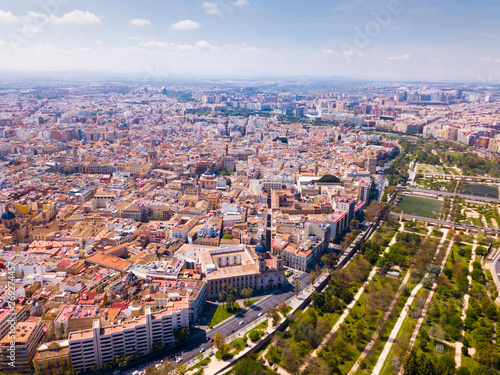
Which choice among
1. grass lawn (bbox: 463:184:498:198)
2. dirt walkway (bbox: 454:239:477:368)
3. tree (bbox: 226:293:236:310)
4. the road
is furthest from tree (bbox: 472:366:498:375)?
grass lawn (bbox: 463:184:498:198)

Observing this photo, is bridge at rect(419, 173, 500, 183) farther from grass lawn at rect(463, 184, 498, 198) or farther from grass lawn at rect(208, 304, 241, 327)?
grass lawn at rect(208, 304, 241, 327)

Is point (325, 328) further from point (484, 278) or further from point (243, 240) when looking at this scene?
point (484, 278)

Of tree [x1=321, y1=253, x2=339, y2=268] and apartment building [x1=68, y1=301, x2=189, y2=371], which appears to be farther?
tree [x1=321, y1=253, x2=339, y2=268]

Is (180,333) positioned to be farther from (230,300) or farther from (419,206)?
(419,206)

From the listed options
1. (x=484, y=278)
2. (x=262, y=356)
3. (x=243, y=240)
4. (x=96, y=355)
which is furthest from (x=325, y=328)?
(x=484, y=278)

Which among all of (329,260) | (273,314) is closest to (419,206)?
(329,260)

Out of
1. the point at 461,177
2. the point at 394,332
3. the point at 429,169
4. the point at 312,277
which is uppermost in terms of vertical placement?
the point at 429,169

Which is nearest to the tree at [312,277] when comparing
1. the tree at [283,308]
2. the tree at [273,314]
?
the tree at [283,308]
